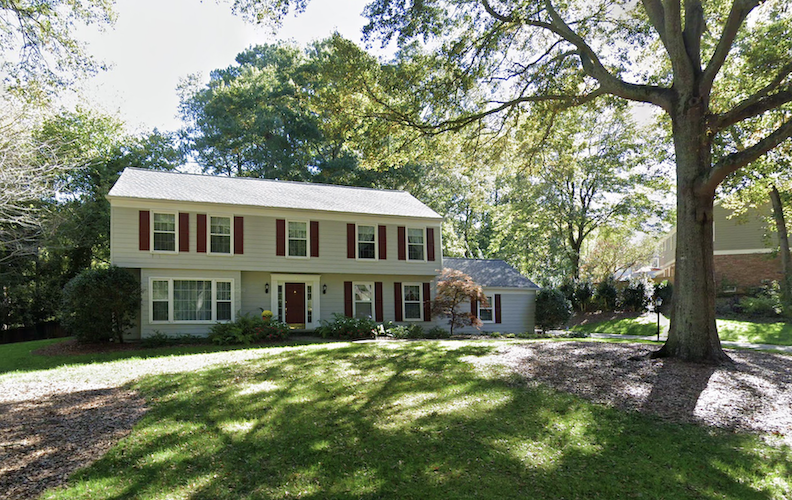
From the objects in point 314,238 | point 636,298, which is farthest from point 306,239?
point 636,298

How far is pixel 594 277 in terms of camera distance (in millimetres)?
33938

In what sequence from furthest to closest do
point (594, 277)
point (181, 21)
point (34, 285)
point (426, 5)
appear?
point (594, 277), point (34, 285), point (426, 5), point (181, 21)

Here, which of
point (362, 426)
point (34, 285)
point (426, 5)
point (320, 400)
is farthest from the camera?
point (34, 285)

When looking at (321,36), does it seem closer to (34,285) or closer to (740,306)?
(34,285)

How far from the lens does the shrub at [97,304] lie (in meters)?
14.4

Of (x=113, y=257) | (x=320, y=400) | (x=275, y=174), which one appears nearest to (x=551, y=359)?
(x=320, y=400)

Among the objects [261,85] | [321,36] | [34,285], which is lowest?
[34,285]

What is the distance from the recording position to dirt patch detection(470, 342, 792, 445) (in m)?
6.88

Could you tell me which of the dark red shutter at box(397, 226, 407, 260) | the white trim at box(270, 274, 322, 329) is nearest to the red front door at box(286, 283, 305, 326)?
the white trim at box(270, 274, 322, 329)

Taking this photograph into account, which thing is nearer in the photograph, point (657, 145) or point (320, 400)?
point (320, 400)

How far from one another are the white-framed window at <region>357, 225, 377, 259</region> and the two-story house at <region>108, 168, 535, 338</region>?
4 centimetres

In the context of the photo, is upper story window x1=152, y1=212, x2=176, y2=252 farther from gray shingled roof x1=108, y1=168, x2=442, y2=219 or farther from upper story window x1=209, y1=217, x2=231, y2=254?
upper story window x1=209, y1=217, x2=231, y2=254

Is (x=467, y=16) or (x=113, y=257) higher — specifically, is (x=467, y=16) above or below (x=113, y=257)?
above

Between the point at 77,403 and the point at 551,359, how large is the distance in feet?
27.8
